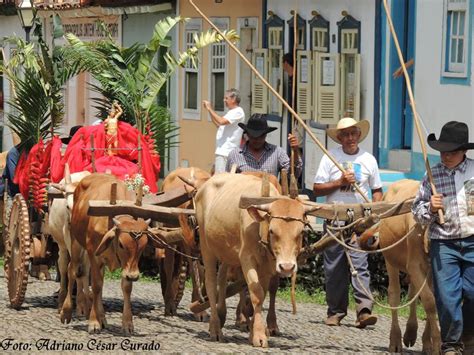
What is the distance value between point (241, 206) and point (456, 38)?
391 inches

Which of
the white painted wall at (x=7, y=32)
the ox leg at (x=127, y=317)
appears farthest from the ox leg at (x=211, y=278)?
the white painted wall at (x=7, y=32)

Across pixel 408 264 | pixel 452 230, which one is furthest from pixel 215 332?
pixel 452 230

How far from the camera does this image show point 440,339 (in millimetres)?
14266

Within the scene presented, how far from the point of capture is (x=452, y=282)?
1348cm

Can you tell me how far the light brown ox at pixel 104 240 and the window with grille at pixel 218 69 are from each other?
16.0m

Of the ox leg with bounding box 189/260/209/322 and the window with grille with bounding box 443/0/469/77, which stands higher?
the window with grille with bounding box 443/0/469/77

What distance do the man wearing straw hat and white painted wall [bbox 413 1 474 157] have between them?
6.35 meters

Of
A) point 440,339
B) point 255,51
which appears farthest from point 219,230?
point 255,51

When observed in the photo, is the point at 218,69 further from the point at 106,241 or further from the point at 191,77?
the point at 106,241

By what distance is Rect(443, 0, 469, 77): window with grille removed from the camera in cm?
2319

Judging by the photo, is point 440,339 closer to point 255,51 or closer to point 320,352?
point 320,352

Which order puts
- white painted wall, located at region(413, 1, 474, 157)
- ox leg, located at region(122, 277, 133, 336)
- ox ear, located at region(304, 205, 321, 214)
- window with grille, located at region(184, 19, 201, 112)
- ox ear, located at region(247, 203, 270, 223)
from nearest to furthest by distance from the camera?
1. ox ear, located at region(247, 203, 270, 223)
2. ox ear, located at region(304, 205, 321, 214)
3. ox leg, located at region(122, 277, 133, 336)
4. white painted wall, located at region(413, 1, 474, 157)
5. window with grille, located at region(184, 19, 201, 112)

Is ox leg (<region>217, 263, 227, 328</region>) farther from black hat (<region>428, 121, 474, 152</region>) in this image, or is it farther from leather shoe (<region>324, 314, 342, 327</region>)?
black hat (<region>428, 121, 474, 152</region>)

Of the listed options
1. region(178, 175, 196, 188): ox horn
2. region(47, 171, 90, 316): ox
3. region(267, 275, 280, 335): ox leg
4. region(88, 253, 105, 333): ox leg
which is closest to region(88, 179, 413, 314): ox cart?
region(178, 175, 196, 188): ox horn
